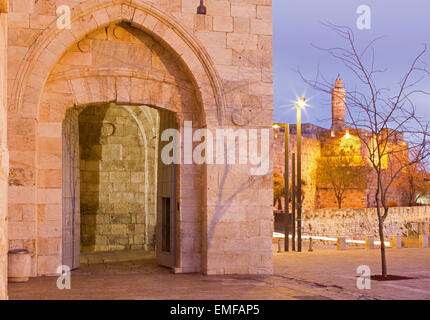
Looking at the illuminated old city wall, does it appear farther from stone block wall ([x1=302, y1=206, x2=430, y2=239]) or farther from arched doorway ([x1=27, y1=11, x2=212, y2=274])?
stone block wall ([x1=302, y1=206, x2=430, y2=239])

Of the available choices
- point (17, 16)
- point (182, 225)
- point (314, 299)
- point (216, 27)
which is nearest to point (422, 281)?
point (314, 299)

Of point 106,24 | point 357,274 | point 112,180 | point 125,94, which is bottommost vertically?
point 357,274

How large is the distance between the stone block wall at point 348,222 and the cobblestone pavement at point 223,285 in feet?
56.8

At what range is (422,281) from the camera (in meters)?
8.69

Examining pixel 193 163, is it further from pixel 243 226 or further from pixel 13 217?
pixel 13 217

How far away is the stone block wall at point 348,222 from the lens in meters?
29.0

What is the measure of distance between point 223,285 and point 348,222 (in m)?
25.1

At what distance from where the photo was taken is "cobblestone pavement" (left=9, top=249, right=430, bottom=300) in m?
7.25

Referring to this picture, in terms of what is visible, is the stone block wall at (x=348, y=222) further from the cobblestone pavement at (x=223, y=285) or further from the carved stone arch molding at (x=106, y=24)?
the carved stone arch molding at (x=106, y=24)

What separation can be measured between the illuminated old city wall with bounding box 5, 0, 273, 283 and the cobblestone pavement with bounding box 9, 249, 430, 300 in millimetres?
626

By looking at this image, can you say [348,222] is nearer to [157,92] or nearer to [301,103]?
[301,103]

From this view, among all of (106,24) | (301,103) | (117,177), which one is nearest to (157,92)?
(106,24)

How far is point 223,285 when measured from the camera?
8.22m

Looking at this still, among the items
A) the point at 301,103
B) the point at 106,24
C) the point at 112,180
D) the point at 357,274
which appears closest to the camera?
the point at 106,24
